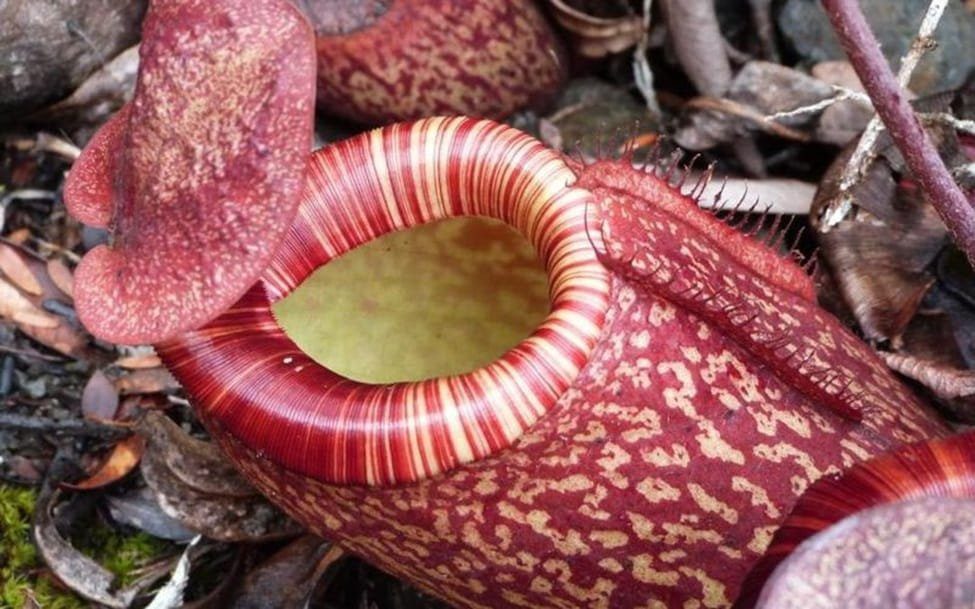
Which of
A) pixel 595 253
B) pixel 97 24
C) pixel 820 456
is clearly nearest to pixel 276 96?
pixel 595 253

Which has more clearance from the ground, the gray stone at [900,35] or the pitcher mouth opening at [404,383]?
the gray stone at [900,35]

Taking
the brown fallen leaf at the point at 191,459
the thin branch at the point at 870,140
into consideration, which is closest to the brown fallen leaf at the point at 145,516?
the brown fallen leaf at the point at 191,459

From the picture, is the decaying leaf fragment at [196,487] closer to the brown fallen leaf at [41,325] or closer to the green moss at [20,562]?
the green moss at [20,562]

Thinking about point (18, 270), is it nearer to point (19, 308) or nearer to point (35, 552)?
point (19, 308)

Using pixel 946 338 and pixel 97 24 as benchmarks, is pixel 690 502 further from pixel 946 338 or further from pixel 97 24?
pixel 97 24

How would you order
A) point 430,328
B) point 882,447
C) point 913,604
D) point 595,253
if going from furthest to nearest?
point 430,328 < point 882,447 < point 595,253 < point 913,604

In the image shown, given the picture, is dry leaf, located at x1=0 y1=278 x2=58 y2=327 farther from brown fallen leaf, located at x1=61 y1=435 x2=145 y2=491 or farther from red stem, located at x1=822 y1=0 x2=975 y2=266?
red stem, located at x1=822 y1=0 x2=975 y2=266

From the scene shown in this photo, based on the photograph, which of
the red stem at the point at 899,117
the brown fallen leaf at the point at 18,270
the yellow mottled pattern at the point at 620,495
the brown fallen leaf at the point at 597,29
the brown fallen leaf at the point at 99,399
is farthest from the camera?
the brown fallen leaf at the point at 597,29
